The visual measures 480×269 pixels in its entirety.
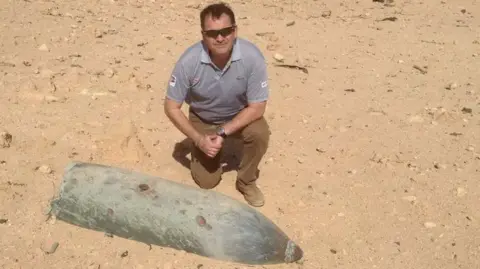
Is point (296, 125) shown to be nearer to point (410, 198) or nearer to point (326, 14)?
point (410, 198)

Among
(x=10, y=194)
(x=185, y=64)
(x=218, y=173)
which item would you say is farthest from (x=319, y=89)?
(x=10, y=194)

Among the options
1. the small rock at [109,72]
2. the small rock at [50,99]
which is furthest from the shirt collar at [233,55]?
the small rock at [109,72]

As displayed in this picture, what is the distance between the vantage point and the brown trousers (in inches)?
142

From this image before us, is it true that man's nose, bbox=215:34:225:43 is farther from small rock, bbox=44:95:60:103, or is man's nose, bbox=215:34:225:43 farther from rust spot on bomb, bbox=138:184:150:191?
small rock, bbox=44:95:60:103

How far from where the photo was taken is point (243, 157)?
3744mm

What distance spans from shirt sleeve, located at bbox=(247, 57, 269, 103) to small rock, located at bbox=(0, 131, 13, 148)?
188 centimetres

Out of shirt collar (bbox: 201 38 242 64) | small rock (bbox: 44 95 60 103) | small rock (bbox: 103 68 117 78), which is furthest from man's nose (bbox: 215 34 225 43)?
small rock (bbox: 103 68 117 78)

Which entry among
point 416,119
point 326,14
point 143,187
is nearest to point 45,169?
point 143,187

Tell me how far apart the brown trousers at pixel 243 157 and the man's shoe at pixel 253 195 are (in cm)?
3

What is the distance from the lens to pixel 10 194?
353cm

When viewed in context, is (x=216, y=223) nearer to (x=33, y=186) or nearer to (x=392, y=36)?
(x=33, y=186)

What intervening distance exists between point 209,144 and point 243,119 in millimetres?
300

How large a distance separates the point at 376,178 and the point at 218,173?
1172mm

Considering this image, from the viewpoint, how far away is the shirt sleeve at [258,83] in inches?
134
